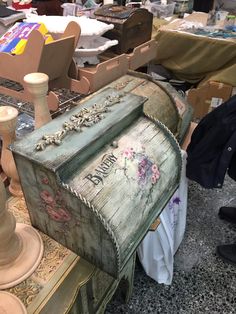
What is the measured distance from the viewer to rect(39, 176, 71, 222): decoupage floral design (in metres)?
0.75

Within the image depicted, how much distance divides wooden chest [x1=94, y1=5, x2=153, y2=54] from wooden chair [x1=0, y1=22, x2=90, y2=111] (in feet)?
1.27

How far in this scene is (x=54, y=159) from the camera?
689 mm

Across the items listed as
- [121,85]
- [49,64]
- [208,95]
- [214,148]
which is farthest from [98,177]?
[208,95]

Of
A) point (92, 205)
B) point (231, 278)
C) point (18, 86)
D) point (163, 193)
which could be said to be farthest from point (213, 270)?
point (18, 86)

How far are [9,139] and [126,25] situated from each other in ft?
3.13

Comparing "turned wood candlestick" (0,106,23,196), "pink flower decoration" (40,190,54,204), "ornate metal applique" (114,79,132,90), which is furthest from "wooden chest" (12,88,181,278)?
→ "ornate metal applique" (114,79,132,90)

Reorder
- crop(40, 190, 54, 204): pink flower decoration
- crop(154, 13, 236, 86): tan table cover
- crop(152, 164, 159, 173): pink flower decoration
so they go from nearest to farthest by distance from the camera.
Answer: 1. crop(40, 190, 54, 204): pink flower decoration
2. crop(152, 164, 159, 173): pink flower decoration
3. crop(154, 13, 236, 86): tan table cover

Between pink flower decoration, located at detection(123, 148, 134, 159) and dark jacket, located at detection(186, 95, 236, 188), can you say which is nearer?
pink flower decoration, located at detection(123, 148, 134, 159)

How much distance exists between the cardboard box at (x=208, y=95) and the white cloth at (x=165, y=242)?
4.55ft

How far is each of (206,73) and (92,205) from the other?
2.43 metres

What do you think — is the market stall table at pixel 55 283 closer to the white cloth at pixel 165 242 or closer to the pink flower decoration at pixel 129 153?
the pink flower decoration at pixel 129 153

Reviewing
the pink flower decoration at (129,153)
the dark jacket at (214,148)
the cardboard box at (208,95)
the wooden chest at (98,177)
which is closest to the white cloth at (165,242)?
the dark jacket at (214,148)

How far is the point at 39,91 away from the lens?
878 mm

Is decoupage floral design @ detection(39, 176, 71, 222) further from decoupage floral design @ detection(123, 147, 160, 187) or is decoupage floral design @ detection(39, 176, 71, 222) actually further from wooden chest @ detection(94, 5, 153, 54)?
wooden chest @ detection(94, 5, 153, 54)
